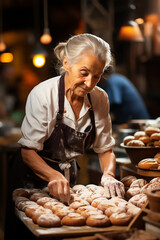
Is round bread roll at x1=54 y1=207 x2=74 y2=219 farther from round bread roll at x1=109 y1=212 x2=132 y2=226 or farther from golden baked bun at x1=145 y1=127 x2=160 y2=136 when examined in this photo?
golden baked bun at x1=145 y1=127 x2=160 y2=136

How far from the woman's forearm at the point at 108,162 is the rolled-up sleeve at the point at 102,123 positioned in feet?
0.14

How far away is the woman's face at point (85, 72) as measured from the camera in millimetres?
2736

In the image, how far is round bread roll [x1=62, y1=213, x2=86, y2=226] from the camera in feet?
7.30

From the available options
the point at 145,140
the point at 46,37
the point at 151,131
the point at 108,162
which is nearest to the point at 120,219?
the point at 108,162

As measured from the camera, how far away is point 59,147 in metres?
3.06

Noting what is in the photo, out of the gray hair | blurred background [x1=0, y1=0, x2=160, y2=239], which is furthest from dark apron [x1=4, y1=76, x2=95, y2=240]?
blurred background [x1=0, y1=0, x2=160, y2=239]

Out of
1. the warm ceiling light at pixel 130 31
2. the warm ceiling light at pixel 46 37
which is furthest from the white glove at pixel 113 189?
the warm ceiling light at pixel 46 37

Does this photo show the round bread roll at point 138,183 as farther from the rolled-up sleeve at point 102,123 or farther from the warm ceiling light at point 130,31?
the warm ceiling light at point 130,31

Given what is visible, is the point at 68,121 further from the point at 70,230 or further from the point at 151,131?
the point at 70,230

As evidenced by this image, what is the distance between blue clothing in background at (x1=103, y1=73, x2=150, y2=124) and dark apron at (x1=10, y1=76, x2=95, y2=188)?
9.56 feet

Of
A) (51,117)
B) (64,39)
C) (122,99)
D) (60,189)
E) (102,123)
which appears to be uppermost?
(64,39)

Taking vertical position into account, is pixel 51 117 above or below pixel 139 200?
above

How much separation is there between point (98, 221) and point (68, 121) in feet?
3.14

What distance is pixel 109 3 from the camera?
759 cm
